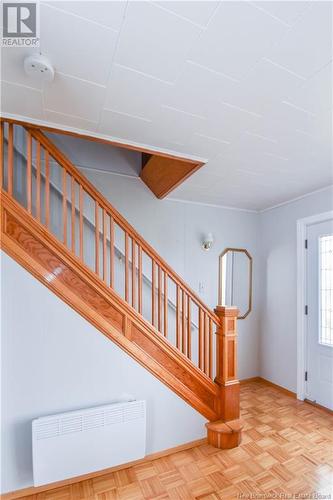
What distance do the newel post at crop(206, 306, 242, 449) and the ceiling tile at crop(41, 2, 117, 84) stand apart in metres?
1.99

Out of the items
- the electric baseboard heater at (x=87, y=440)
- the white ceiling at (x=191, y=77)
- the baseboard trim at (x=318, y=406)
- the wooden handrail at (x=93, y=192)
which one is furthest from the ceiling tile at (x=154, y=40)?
the baseboard trim at (x=318, y=406)

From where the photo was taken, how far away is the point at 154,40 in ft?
3.68

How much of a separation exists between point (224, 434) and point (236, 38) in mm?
2668

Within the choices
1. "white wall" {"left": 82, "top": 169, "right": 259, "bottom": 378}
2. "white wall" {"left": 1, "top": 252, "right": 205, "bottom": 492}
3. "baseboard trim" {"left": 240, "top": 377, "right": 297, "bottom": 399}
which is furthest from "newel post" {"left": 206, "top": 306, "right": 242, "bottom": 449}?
"baseboard trim" {"left": 240, "top": 377, "right": 297, "bottom": 399}

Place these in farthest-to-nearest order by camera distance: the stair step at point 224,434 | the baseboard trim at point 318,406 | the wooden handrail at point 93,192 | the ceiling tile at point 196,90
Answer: the baseboard trim at point 318,406 < the stair step at point 224,434 < the wooden handrail at point 93,192 < the ceiling tile at point 196,90

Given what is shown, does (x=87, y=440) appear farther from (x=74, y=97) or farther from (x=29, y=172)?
(x=74, y=97)

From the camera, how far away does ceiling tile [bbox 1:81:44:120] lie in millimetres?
1438

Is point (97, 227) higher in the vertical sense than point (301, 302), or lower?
higher

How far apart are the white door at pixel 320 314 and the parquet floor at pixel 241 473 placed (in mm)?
479

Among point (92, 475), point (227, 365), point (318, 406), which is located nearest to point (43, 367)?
point (92, 475)

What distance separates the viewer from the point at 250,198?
10.7 feet

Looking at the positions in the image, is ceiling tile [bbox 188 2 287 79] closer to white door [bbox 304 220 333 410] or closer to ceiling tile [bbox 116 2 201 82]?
ceiling tile [bbox 116 2 201 82]

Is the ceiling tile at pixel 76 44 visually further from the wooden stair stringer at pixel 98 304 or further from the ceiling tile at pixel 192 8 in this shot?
the wooden stair stringer at pixel 98 304

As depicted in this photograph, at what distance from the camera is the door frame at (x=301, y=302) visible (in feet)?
9.88
